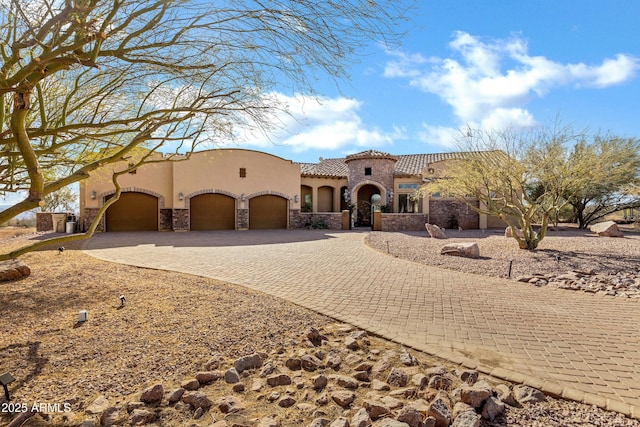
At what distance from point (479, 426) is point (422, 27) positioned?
4.06 m

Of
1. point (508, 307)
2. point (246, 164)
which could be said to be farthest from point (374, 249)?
point (246, 164)

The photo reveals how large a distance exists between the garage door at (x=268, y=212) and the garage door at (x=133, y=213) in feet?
20.0

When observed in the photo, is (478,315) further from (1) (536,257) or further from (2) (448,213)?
(2) (448,213)

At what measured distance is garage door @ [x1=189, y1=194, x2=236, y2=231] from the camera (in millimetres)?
22125

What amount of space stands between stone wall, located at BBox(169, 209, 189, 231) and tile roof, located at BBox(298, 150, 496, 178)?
31.0ft

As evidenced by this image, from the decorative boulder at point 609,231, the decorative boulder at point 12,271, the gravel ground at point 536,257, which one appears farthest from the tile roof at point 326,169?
the decorative boulder at point 12,271

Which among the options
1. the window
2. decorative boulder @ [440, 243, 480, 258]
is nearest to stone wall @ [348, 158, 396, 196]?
the window

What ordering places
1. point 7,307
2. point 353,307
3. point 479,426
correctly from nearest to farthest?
1. point 479,426
2. point 7,307
3. point 353,307

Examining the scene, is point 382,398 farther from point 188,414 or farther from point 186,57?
point 186,57

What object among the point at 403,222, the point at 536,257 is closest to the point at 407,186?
the point at 403,222

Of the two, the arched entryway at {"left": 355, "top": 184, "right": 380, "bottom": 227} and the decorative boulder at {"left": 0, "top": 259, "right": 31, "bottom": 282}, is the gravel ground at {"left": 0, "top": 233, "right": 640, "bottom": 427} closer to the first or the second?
the decorative boulder at {"left": 0, "top": 259, "right": 31, "bottom": 282}

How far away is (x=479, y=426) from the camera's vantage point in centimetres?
281

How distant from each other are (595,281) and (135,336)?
9604mm

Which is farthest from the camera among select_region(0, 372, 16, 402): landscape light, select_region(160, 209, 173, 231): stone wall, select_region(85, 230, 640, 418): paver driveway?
select_region(160, 209, 173, 231): stone wall
